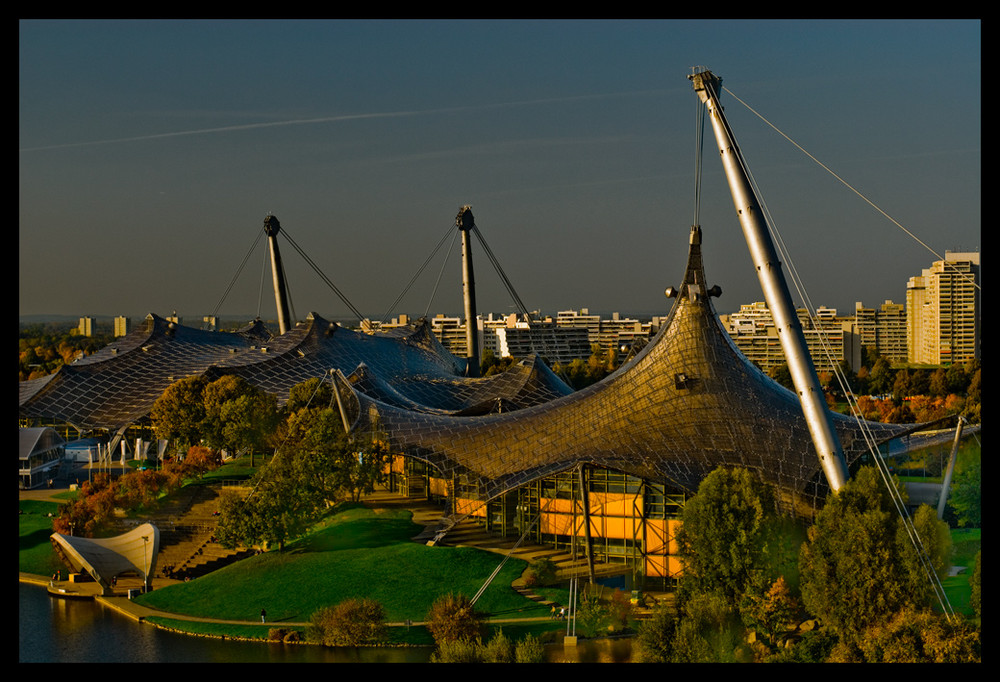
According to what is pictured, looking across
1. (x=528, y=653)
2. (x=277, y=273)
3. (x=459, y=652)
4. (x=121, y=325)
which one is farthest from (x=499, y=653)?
(x=121, y=325)

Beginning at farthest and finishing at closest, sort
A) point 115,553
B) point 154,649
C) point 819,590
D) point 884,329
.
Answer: point 884,329 → point 115,553 → point 154,649 → point 819,590

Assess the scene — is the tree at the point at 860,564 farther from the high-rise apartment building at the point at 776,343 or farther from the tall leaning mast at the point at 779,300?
the high-rise apartment building at the point at 776,343

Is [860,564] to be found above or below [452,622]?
above

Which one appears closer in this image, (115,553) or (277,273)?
(115,553)

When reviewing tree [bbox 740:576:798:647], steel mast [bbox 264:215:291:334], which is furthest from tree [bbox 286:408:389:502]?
steel mast [bbox 264:215:291:334]

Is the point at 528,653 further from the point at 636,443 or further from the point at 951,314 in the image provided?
the point at 951,314
